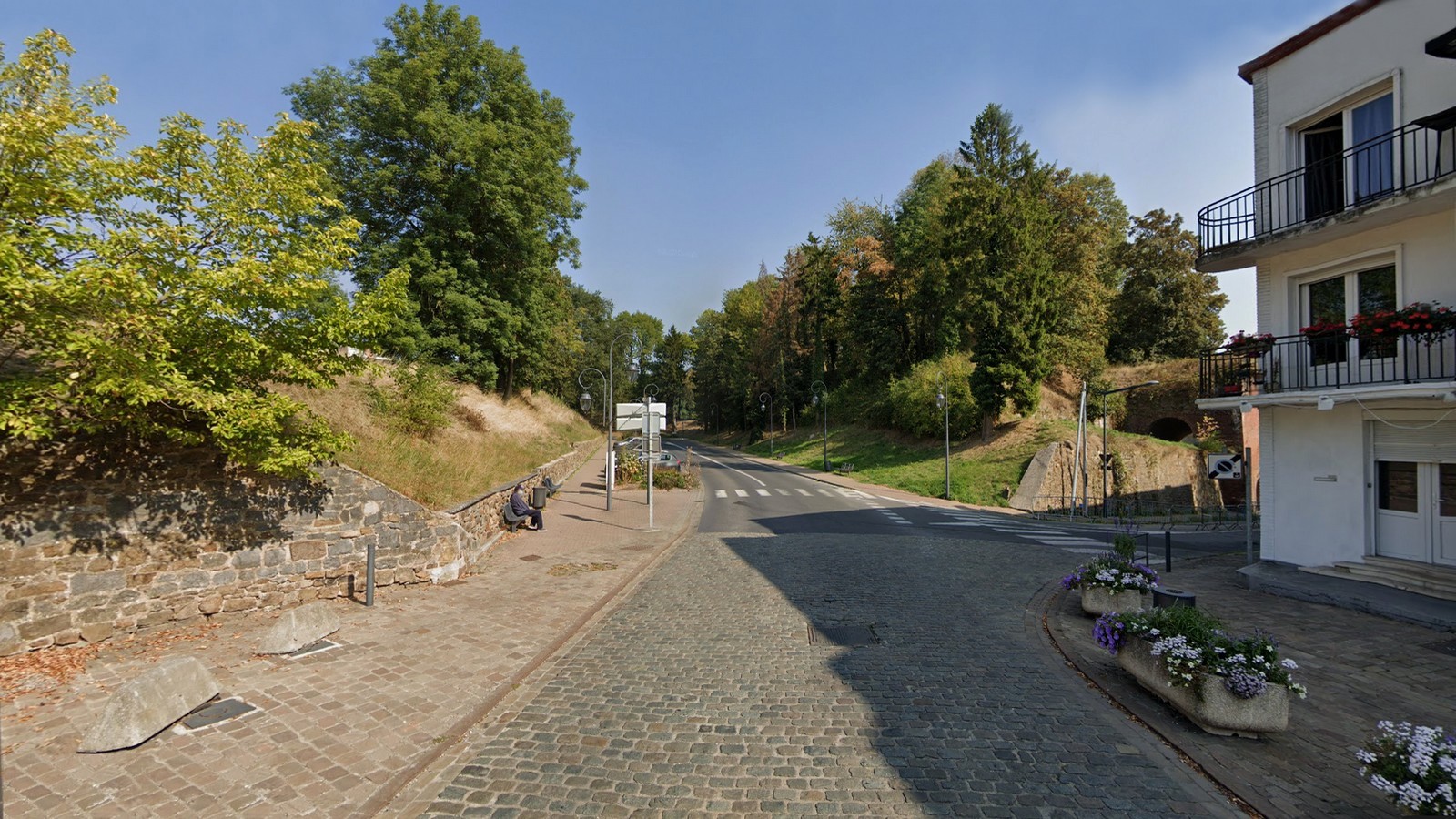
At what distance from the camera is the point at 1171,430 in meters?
42.2

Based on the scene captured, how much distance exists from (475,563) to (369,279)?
1931 centimetres

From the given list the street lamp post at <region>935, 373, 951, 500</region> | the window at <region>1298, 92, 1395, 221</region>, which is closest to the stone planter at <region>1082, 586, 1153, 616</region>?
the window at <region>1298, 92, 1395, 221</region>

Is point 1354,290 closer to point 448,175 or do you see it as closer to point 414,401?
point 414,401

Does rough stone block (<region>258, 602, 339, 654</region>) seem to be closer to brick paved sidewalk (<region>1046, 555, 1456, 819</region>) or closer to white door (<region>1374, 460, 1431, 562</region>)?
brick paved sidewalk (<region>1046, 555, 1456, 819</region>)

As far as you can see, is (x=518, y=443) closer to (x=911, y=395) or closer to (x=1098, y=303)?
(x=911, y=395)

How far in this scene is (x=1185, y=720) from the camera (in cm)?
541

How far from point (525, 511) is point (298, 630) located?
7602mm

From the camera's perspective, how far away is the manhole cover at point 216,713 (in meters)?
5.09

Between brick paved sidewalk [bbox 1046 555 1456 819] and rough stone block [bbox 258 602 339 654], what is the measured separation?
876cm

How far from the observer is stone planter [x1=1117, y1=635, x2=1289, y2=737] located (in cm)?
492

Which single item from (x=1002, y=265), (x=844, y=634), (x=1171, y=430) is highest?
(x=1002, y=265)

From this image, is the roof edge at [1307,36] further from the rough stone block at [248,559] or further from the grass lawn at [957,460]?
the grass lawn at [957,460]

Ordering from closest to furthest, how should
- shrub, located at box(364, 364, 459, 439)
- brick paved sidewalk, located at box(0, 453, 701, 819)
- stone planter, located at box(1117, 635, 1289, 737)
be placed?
brick paved sidewalk, located at box(0, 453, 701, 819) < stone planter, located at box(1117, 635, 1289, 737) < shrub, located at box(364, 364, 459, 439)

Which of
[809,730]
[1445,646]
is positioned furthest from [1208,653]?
[1445,646]
